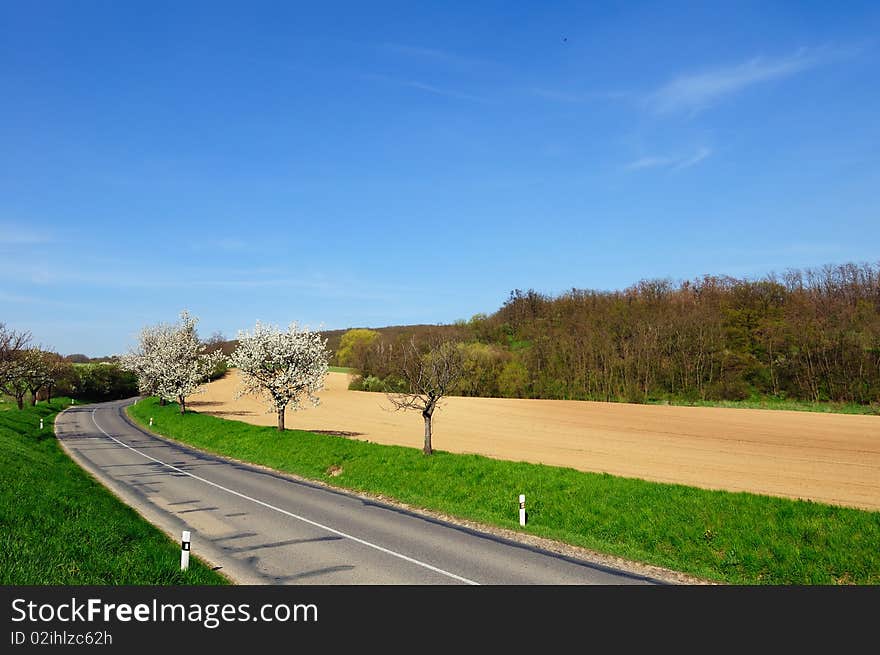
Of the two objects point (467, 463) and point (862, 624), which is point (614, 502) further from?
point (862, 624)

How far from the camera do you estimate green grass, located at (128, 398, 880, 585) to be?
608 inches

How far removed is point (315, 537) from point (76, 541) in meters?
6.50

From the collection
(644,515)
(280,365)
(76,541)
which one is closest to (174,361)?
(280,365)

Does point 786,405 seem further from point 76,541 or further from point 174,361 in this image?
point 76,541

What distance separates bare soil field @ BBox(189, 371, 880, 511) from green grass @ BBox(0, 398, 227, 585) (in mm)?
23169

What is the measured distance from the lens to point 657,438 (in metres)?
49.8

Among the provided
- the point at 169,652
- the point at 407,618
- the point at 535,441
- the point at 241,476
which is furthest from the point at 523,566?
the point at 535,441

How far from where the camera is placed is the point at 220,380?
12631 cm

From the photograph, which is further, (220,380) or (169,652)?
(220,380)

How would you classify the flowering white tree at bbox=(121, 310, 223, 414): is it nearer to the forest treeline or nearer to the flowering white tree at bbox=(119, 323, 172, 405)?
the flowering white tree at bbox=(119, 323, 172, 405)

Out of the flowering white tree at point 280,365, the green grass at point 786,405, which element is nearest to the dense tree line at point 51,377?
the flowering white tree at point 280,365

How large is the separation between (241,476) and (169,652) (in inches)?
871

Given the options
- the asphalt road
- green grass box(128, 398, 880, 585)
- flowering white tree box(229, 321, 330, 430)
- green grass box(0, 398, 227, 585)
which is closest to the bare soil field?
flowering white tree box(229, 321, 330, 430)

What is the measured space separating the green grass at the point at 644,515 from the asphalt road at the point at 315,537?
1.91 meters
